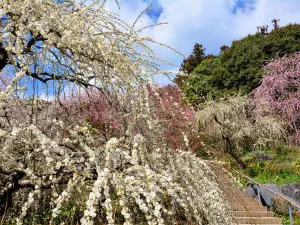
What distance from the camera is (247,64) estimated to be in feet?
56.9

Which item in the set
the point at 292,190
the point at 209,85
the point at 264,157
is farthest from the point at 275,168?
the point at 209,85

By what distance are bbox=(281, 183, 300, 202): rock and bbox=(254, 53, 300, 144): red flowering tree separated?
4688 millimetres

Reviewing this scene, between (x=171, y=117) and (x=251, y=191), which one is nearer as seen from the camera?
(x=171, y=117)

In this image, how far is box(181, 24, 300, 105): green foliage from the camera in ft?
55.5

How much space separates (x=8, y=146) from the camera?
2887mm

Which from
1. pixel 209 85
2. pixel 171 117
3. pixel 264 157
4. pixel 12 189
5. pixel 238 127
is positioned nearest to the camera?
pixel 12 189

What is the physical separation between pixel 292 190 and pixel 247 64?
8268mm

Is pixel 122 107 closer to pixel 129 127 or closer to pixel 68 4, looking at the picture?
pixel 129 127

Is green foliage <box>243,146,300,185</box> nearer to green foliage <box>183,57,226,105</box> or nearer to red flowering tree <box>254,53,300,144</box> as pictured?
red flowering tree <box>254,53,300,144</box>

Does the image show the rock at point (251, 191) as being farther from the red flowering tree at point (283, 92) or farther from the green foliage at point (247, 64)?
the green foliage at point (247, 64)

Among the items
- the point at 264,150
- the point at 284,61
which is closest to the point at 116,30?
the point at 264,150

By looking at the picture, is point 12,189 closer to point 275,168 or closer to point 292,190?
point 292,190

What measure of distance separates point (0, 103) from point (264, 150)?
12280 mm

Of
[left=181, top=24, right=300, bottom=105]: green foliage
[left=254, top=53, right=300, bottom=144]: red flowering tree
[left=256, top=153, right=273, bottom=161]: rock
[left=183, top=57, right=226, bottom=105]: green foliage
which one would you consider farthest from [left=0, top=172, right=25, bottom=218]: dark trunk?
[left=183, top=57, right=226, bottom=105]: green foliage
